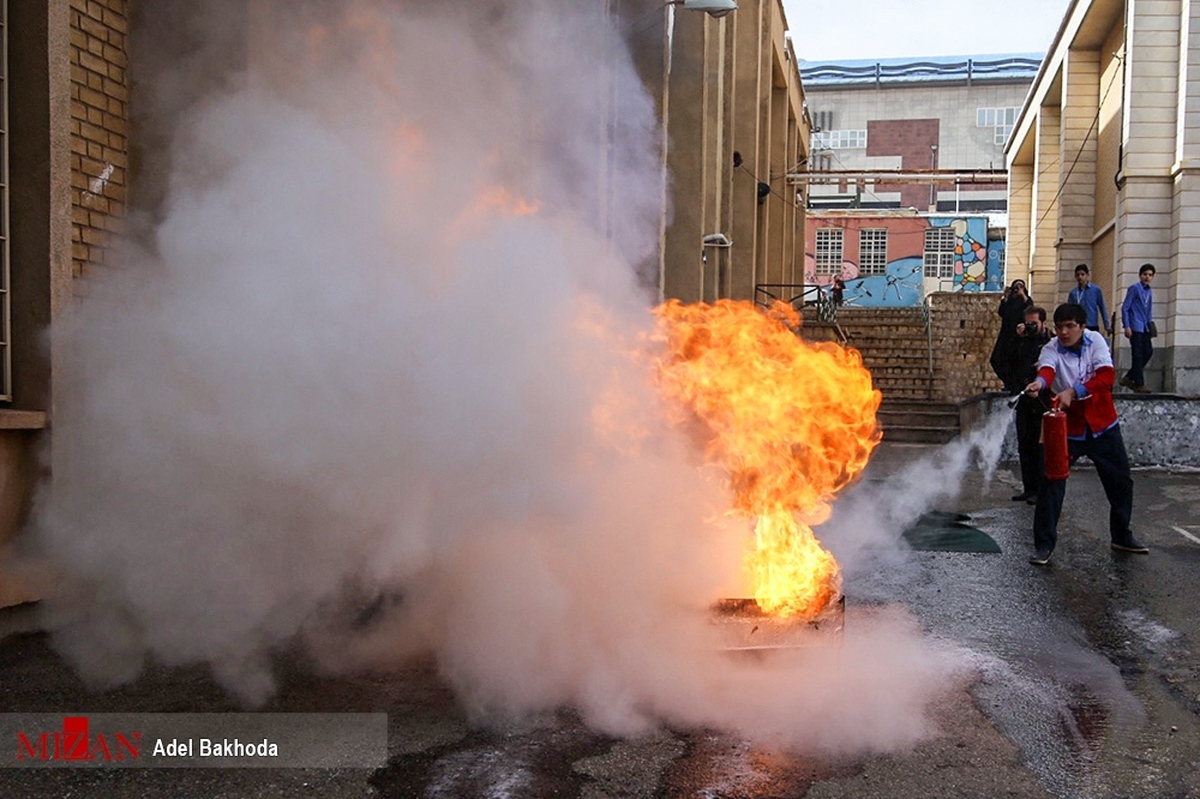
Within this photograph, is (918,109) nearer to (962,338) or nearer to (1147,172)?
(962,338)

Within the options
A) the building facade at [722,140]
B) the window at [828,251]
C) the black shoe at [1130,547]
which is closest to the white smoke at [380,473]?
the black shoe at [1130,547]

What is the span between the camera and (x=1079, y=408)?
243 inches

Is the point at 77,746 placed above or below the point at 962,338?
below

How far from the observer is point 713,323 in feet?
15.9

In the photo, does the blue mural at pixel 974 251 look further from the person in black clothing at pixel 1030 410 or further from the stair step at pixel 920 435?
the person in black clothing at pixel 1030 410

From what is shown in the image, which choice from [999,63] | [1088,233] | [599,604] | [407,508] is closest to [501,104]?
[407,508]

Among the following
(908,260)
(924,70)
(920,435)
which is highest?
(924,70)

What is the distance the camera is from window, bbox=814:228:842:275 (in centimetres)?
4362

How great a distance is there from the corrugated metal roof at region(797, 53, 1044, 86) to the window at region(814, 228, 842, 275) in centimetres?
1262

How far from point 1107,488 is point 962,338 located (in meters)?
16.5

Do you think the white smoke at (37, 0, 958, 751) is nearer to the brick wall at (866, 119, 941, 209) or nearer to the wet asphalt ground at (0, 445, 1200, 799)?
the wet asphalt ground at (0, 445, 1200, 799)

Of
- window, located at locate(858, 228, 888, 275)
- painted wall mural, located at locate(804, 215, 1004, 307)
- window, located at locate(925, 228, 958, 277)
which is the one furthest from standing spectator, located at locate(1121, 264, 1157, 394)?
window, located at locate(858, 228, 888, 275)

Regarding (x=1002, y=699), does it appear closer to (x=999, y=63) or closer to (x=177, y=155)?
(x=177, y=155)

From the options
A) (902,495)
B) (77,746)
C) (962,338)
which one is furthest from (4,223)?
(962,338)
